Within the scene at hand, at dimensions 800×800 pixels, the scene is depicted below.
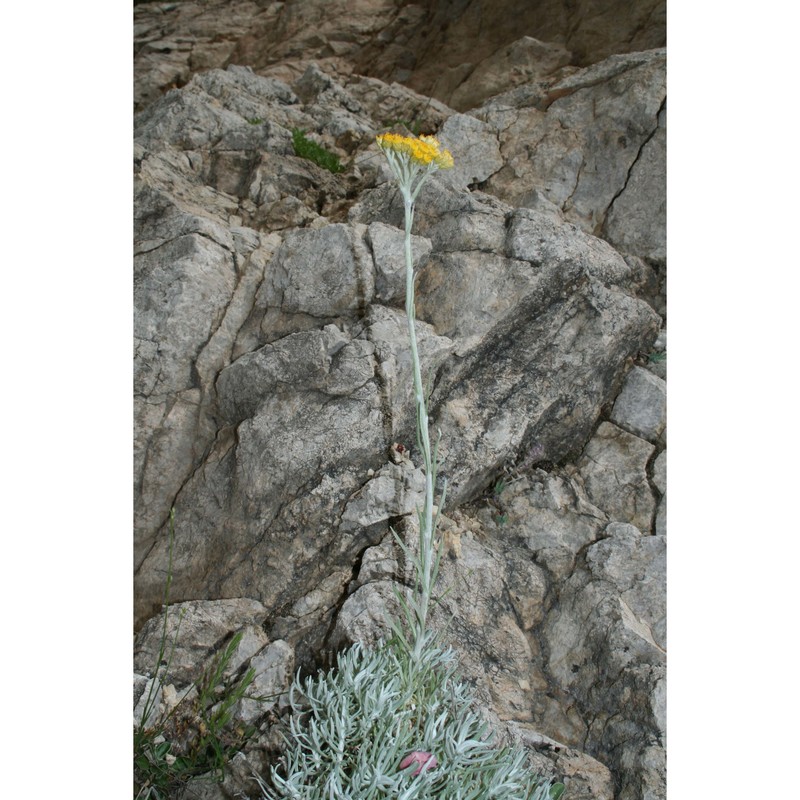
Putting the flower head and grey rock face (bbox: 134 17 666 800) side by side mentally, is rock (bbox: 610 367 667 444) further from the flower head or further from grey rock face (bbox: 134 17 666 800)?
the flower head

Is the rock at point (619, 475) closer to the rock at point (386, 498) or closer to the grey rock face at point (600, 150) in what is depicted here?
the rock at point (386, 498)

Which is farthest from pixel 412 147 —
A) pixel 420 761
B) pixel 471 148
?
pixel 420 761

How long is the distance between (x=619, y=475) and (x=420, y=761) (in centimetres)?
125

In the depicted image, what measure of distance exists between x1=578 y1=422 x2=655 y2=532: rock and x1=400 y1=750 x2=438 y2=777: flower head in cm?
108

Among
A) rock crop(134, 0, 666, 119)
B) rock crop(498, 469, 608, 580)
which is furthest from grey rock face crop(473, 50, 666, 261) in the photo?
rock crop(498, 469, 608, 580)

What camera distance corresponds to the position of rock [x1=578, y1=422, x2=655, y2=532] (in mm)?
2600

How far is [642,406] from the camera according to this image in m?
2.72

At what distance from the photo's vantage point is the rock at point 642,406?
269 cm

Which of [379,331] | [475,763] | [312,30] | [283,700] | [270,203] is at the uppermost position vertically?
[312,30]

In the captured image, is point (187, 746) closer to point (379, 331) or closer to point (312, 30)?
point (379, 331)

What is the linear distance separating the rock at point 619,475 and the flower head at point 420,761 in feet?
3.53

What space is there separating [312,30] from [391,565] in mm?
3793
